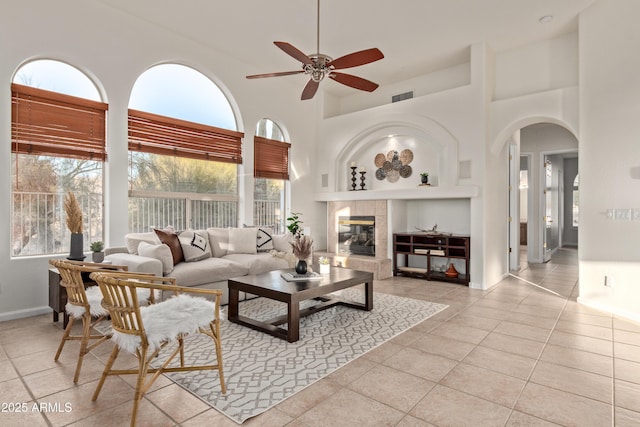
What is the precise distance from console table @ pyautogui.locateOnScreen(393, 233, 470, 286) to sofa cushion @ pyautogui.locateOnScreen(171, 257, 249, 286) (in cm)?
280

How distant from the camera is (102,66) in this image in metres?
4.38

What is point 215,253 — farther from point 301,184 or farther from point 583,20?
point 583,20

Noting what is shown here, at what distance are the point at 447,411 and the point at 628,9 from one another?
183 inches

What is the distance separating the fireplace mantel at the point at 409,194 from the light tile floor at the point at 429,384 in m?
2.24

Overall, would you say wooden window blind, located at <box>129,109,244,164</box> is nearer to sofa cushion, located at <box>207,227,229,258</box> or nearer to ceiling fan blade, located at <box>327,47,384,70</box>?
sofa cushion, located at <box>207,227,229,258</box>

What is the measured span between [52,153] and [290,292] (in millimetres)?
3181

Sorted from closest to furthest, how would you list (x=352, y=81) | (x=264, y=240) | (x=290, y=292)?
(x=290, y=292) < (x=352, y=81) < (x=264, y=240)

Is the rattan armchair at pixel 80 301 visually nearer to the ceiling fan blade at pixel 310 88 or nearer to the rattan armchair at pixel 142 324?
the rattan armchair at pixel 142 324

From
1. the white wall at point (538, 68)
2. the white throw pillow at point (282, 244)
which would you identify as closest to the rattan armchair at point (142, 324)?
the white throw pillow at point (282, 244)

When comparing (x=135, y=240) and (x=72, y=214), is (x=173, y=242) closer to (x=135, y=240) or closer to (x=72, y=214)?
(x=135, y=240)

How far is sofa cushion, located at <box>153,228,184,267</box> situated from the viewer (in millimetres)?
4270

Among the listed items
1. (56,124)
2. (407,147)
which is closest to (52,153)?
(56,124)

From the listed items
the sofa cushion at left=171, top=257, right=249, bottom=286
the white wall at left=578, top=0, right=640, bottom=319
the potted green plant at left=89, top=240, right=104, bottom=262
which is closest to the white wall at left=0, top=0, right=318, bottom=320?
the potted green plant at left=89, top=240, right=104, bottom=262

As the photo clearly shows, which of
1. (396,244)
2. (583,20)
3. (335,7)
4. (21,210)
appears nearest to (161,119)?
(21,210)
